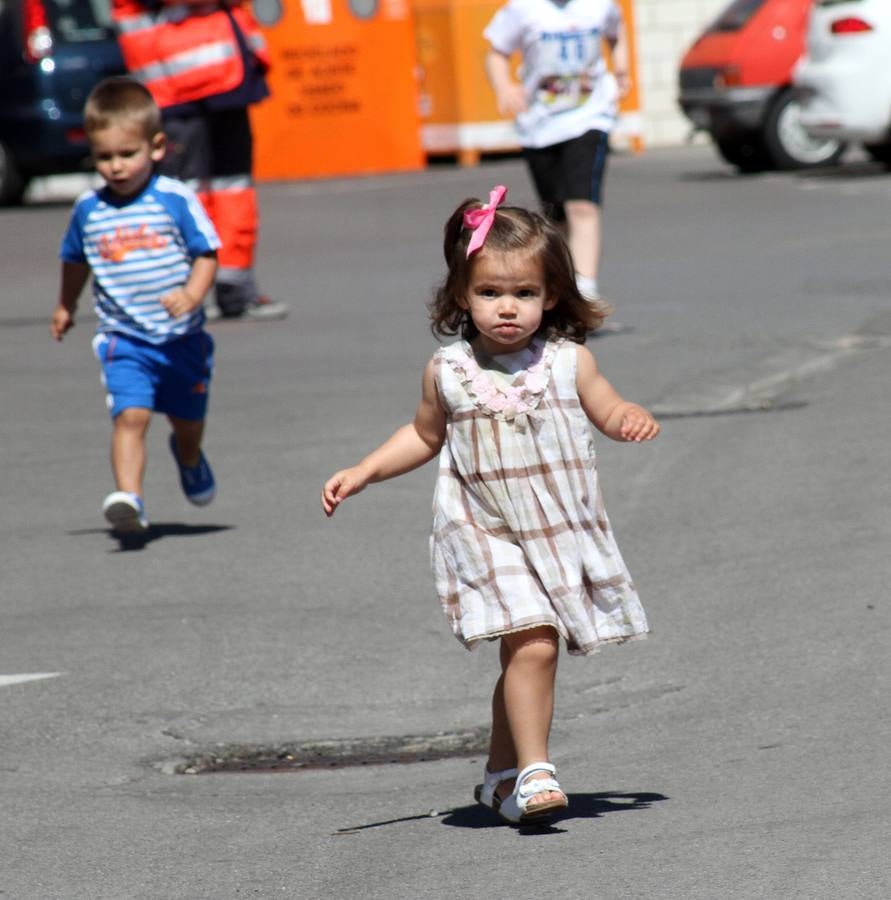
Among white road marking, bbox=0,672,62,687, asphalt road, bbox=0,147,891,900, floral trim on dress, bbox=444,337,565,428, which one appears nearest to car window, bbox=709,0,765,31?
asphalt road, bbox=0,147,891,900

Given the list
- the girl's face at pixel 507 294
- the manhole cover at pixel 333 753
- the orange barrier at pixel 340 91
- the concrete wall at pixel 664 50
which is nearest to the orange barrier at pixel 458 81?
the orange barrier at pixel 340 91

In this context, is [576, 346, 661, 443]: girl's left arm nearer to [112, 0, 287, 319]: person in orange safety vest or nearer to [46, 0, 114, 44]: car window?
[112, 0, 287, 319]: person in orange safety vest

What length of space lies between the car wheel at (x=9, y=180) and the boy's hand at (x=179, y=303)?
13984mm

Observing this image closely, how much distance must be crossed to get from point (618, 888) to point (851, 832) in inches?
19.2

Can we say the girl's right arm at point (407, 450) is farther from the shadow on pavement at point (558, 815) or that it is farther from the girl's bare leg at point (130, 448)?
the girl's bare leg at point (130, 448)

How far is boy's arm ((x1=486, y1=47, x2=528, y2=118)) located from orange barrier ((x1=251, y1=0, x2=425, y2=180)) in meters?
13.5

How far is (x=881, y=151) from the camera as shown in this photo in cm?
1953

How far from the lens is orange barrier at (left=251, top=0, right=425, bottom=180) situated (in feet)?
79.7

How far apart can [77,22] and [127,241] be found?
1336cm

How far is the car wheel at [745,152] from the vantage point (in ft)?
66.1

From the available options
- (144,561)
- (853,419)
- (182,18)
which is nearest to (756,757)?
(144,561)

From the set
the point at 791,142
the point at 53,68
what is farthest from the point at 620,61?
the point at 53,68

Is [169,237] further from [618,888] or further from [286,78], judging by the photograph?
[286,78]

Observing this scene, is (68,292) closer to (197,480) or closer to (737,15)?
(197,480)
